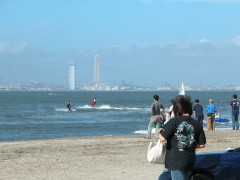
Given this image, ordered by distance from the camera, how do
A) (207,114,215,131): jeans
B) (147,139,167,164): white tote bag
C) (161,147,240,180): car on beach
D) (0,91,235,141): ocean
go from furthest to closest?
(0,91,235,141): ocean
(207,114,215,131): jeans
(161,147,240,180): car on beach
(147,139,167,164): white tote bag

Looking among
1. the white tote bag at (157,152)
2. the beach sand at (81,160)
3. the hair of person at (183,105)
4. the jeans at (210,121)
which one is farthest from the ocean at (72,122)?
the hair of person at (183,105)

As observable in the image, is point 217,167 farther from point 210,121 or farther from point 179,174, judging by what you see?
point 210,121

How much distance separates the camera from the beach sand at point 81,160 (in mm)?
11656

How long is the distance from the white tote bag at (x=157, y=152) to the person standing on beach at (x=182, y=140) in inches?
6.6

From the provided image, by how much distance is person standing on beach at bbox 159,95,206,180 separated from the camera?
7188 mm

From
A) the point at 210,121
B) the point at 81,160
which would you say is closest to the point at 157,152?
the point at 81,160

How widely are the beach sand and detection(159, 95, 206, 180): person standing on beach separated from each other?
155 inches

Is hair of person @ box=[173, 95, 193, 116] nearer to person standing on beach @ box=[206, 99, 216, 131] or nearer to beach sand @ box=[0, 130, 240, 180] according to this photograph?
beach sand @ box=[0, 130, 240, 180]

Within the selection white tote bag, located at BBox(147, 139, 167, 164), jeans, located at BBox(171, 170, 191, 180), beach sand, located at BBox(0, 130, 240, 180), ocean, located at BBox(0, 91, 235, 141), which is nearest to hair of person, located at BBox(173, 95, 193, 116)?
white tote bag, located at BBox(147, 139, 167, 164)

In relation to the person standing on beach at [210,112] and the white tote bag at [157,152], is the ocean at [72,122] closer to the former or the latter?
the person standing on beach at [210,112]

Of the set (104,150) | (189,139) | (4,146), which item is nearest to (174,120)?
(189,139)

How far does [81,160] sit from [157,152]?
21.1 feet

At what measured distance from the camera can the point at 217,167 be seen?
791 centimetres

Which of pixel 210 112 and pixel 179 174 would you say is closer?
pixel 179 174
